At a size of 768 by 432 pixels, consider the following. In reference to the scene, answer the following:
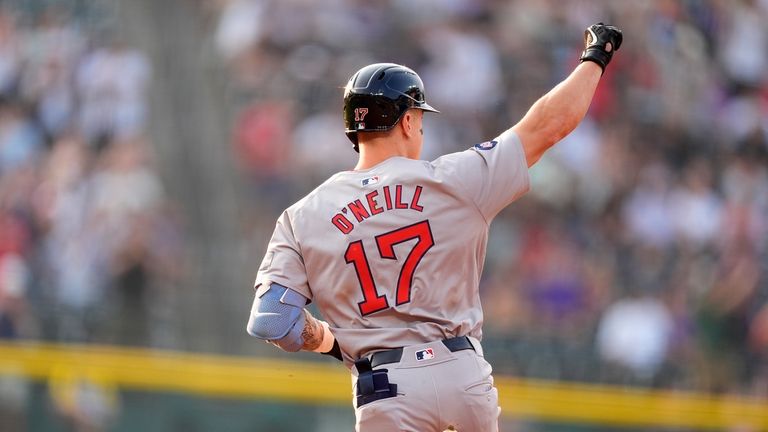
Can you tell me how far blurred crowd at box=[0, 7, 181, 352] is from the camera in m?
10.3

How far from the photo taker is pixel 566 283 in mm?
9906

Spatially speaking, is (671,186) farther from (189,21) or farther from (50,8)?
(50,8)

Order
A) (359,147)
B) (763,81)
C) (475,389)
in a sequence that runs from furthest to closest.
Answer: (763,81), (359,147), (475,389)

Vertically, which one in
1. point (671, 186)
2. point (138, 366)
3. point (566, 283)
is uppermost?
point (671, 186)

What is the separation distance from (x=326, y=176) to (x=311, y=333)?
6.46m

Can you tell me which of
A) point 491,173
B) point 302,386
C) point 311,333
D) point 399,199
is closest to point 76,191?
point 302,386

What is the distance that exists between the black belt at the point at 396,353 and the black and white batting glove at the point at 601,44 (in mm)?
1037

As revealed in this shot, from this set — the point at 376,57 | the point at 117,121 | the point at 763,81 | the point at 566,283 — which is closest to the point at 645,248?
the point at 566,283

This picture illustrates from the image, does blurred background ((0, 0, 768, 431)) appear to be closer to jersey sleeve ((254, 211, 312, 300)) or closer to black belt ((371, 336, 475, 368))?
black belt ((371, 336, 475, 368))

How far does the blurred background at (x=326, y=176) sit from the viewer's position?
978 cm

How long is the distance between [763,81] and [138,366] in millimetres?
5894

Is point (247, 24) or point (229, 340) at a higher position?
point (247, 24)

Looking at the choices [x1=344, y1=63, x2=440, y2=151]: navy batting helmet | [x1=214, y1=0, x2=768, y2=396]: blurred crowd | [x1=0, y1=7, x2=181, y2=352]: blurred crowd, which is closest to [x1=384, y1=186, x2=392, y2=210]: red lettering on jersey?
[x1=344, y1=63, x2=440, y2=151]: navy batting helmet

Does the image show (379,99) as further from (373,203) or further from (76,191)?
(76,191)
